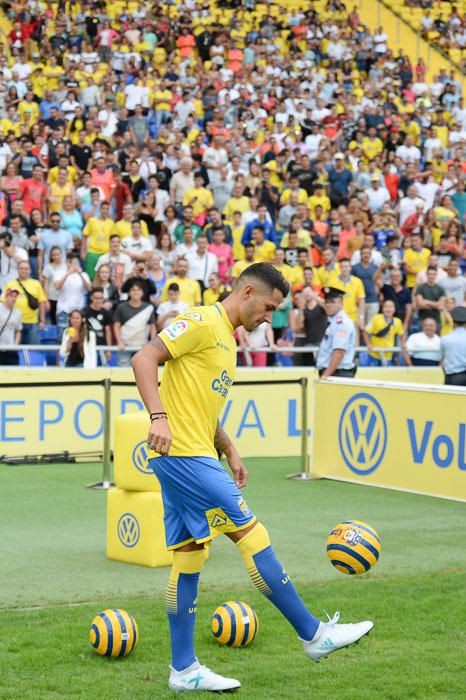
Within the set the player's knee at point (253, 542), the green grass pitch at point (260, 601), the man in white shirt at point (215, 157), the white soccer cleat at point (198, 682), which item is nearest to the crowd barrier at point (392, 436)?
the green grass pitch at point (260, 601)

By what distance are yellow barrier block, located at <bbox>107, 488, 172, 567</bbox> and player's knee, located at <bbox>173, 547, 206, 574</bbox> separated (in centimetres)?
268

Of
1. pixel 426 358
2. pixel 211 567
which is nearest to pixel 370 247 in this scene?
pixel 426 358

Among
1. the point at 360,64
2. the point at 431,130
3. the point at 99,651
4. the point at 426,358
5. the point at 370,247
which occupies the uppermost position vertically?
the point at 360,64

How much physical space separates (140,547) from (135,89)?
16927mm

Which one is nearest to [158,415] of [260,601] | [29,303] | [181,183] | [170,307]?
[260,601]

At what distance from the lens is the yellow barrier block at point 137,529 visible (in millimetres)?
8898

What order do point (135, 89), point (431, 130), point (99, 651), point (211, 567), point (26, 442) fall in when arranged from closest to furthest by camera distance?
1. point (99, 651)
2. point (211, 567)
3. point (26, 442)
4. point (135, 89)
5. point (431, 130)

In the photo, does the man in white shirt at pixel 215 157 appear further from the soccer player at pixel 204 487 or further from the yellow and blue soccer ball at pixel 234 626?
the soccer player at pixel 204 487

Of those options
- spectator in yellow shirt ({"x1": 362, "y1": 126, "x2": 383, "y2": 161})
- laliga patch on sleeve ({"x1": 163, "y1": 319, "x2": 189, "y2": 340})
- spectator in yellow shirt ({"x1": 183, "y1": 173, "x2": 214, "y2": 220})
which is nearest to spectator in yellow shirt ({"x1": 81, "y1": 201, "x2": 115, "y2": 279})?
spectator in yellow shirt ({"x1": 183, "y1": 173, "x2": 214, "y2": 220})

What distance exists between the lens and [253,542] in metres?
6.07

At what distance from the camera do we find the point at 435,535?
1054 cm

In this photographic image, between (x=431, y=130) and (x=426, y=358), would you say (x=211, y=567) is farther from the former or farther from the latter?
(x=431, y=130)

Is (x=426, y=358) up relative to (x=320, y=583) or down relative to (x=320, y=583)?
up

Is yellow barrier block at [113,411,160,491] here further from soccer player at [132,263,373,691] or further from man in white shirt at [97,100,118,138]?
man in white shirt at [97,100,118,138]
